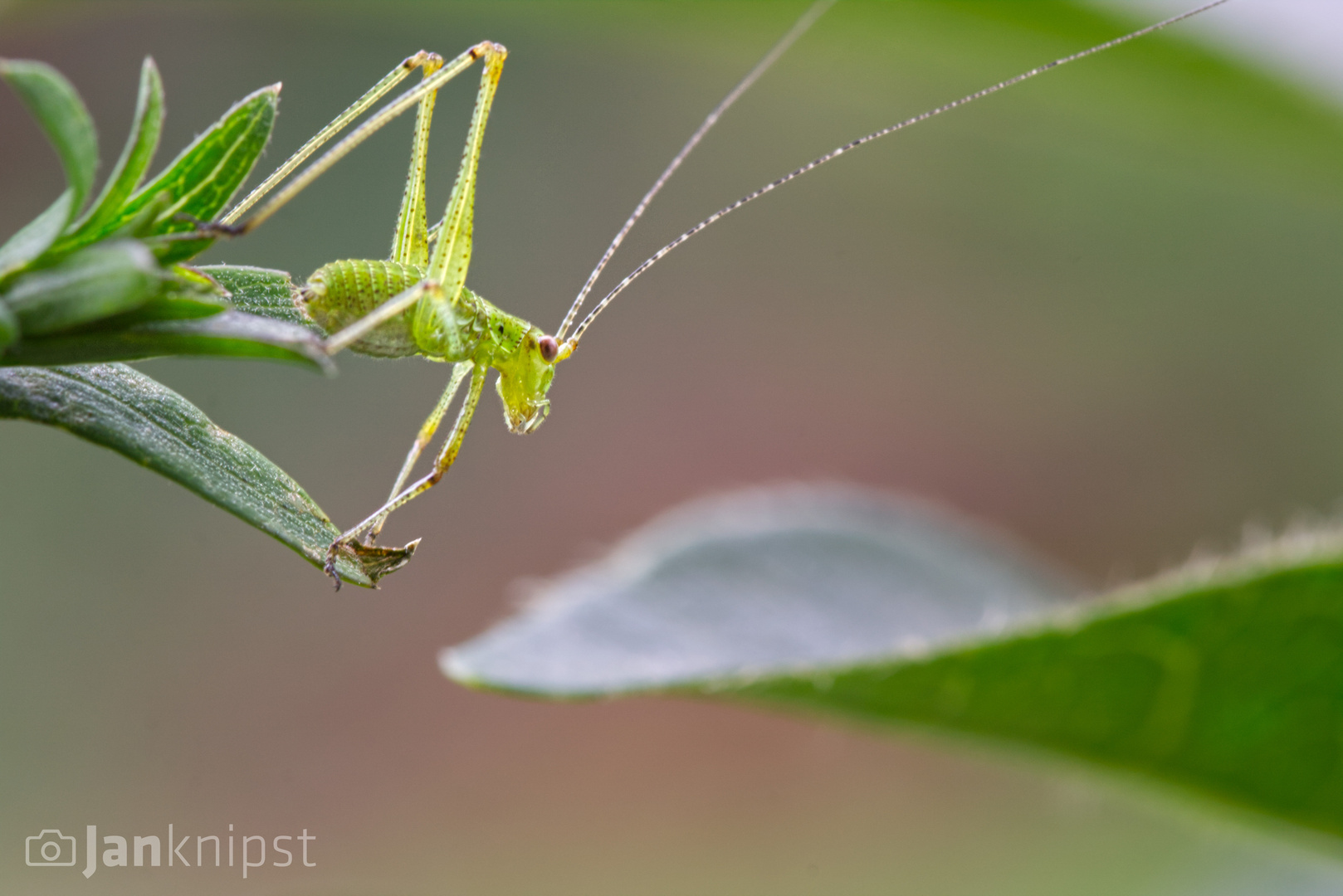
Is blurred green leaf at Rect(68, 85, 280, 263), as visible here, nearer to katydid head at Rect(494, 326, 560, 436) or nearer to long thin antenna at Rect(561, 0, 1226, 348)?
long thin antenna at Rect(561, 0, 1226, 348)

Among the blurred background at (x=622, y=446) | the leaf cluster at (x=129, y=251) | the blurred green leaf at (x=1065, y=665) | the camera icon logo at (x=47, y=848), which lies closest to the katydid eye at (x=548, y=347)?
the blurred green leaf at (x=1065, y=665)

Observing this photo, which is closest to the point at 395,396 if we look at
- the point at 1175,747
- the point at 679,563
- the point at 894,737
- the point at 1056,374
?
the point at 1056,374

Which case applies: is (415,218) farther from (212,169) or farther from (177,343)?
(177,343)

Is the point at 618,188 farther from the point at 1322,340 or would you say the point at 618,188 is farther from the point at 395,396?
the point at 1322,340

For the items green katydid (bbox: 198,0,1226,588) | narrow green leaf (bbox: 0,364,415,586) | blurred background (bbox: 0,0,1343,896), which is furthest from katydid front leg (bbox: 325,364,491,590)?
blurred background (bbox: 0,0,1343,896)

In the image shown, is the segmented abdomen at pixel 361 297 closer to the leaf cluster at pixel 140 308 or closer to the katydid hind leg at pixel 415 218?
the katydid hind leg at pixel 415 218
